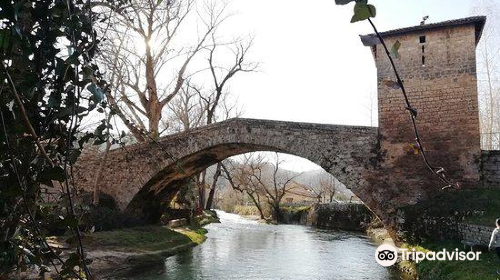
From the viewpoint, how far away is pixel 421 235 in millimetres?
10430

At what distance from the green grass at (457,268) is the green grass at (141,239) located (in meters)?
7.68

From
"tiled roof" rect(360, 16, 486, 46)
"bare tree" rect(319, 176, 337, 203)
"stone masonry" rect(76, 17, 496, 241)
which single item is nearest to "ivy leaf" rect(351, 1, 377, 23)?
"stone masonry" rect(76, 17, 496, 241)

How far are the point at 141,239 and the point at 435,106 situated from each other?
32.6 ft

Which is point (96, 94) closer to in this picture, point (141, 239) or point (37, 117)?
point (37, 117)

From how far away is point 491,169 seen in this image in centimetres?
1091

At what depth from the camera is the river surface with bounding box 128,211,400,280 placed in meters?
9.73

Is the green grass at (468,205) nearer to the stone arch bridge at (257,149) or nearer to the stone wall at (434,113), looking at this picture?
the stone wall at (434,113)

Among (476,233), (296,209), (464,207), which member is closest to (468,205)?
(464,207)

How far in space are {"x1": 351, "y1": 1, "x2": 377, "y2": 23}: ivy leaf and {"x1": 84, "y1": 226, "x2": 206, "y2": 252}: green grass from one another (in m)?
10.5

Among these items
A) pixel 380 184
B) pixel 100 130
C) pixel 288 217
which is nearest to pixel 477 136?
pixel 380 184

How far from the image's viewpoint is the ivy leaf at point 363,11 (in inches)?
30.9

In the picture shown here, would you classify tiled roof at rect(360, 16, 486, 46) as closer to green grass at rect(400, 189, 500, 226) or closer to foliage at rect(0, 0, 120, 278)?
green grass at rect(400, 189, 500, 226)

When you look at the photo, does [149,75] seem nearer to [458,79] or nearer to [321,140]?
[321,140]

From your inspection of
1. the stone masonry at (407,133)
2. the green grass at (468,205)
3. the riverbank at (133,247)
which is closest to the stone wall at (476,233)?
the green grass at (468,205)
